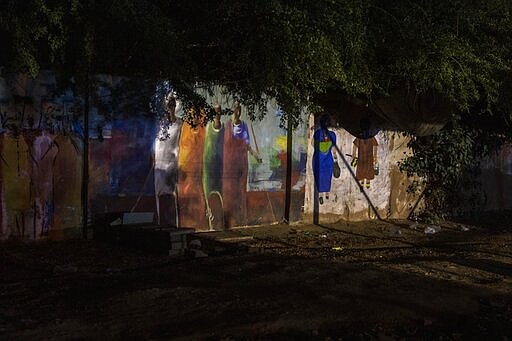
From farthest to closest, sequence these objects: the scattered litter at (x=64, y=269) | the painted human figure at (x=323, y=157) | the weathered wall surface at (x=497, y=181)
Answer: the weathered wall surface at (x=497, y=181) < the painted human figure at (x=323, y=157) < the scattered litter at (x=64, y=269)

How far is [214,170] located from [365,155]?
4180 mm

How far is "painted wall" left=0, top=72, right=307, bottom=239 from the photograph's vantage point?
29.7ft

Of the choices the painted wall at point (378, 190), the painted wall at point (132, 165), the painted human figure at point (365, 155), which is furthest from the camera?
the painted human figure at point (365, 155)

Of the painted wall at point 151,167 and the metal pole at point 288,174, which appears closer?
the painted wall at point 151,167

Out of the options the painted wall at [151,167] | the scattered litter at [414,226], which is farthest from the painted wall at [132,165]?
the scattered litter at [414,226]

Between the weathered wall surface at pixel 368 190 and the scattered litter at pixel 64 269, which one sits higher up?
the weathered wall surface at pixel 368 190

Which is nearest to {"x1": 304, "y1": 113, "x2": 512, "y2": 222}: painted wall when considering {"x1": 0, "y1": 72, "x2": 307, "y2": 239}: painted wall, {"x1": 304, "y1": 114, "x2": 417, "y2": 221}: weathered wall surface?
{"x1": 304, "y1": 114, "x2": 417, "y2": 221}: weathered wall surface

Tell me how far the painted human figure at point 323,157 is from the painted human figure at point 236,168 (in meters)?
1.79

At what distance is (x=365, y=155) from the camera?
45.6 ft

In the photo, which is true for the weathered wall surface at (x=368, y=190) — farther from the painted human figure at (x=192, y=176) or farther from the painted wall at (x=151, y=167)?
the painted human figure at (x=192, y=176)

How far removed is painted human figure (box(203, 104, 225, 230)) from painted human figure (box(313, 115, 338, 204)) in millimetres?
2482

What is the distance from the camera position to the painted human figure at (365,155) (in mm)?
13727

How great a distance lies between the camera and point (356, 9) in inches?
360

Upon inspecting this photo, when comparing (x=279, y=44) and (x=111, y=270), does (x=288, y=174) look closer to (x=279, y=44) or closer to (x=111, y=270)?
(x=279, y=44)
